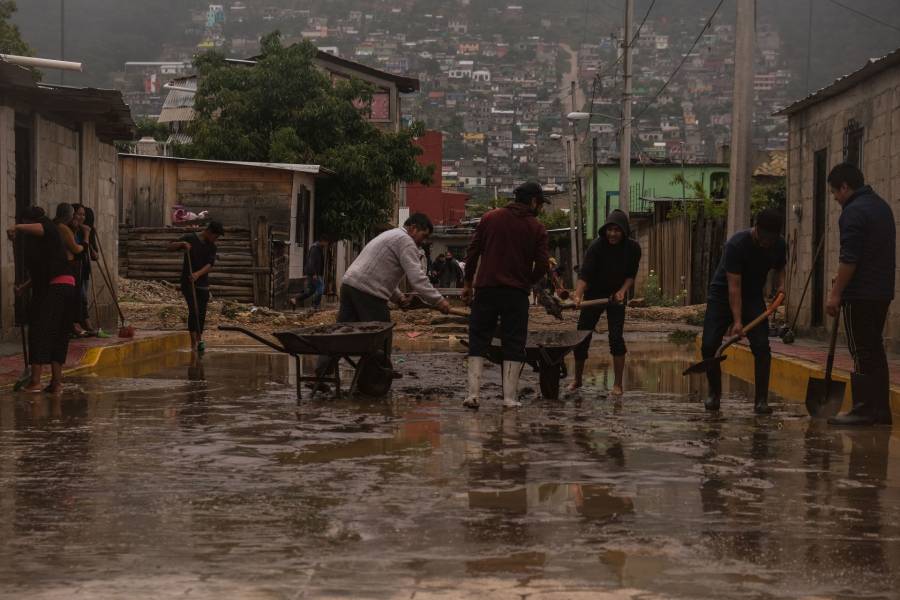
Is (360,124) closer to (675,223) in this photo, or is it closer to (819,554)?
(675,223)

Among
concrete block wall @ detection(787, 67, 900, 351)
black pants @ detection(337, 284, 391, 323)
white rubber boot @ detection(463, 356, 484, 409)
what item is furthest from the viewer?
concrete block wall @ detection(787, 67, 900, 351)

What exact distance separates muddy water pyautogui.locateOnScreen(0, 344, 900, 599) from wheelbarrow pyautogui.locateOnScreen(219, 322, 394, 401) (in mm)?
448

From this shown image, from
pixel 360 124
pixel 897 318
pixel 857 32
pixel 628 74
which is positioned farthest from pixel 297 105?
pixel 857 32

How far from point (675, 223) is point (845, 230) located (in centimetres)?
2597

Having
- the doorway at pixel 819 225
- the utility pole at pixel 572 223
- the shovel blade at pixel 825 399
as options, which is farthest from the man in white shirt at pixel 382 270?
the utility pole at pixel 572 223

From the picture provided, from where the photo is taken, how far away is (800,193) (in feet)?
69.2

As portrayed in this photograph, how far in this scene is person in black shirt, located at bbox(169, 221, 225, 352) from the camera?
17406 millimetres

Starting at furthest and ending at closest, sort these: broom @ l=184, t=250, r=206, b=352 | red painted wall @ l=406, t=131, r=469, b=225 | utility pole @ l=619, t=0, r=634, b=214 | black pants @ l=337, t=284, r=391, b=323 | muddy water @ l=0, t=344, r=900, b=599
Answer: red painted wall @ l=406, t=131, r=469, b=225 < utility pole @ l=619, t=0, r=634, b=214 < broom @ l=184, t=250, r=206, b=352 < black pants @ l=337, t=284, r=391, b=323 < muddy water @ l=0, t=344, r=900, b=599

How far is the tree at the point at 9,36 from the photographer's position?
41469 mm

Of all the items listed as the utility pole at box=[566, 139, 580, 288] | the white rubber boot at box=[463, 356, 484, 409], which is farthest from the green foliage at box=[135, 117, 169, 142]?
the white rubber boot at box=[463, 356, 484, 409]

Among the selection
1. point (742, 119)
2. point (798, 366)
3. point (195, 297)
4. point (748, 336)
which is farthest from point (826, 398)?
point (195, 297)

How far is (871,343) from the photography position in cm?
1021

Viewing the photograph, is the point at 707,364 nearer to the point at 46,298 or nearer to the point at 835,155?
the point at 46,298

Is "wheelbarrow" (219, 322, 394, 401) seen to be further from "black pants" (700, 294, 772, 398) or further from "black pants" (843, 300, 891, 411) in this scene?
"black pants" (843, 300, 891, 411)
